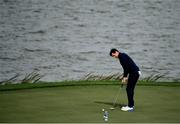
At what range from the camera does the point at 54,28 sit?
521 inches

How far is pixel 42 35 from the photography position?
13125 millimetres

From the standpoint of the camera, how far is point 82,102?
9414 millimetres

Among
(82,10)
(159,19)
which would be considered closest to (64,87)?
(82,10)

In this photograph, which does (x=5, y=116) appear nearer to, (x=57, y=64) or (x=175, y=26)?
(x=57, y=64)

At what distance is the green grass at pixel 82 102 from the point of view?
7637mm

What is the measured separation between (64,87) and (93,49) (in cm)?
207

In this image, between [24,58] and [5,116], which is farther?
[24,58]

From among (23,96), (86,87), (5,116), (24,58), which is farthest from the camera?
(24,58)

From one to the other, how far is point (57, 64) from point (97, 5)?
240 centimetres

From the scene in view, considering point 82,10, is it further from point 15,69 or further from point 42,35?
point 15,69

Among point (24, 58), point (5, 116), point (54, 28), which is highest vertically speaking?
point (54, 28)

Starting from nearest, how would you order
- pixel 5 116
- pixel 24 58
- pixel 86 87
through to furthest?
pixel 5 116 < pixel 86 87 < pixel 24 58

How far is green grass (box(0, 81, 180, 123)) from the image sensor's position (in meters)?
7.64

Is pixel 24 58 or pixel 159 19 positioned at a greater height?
pixel 159 19
